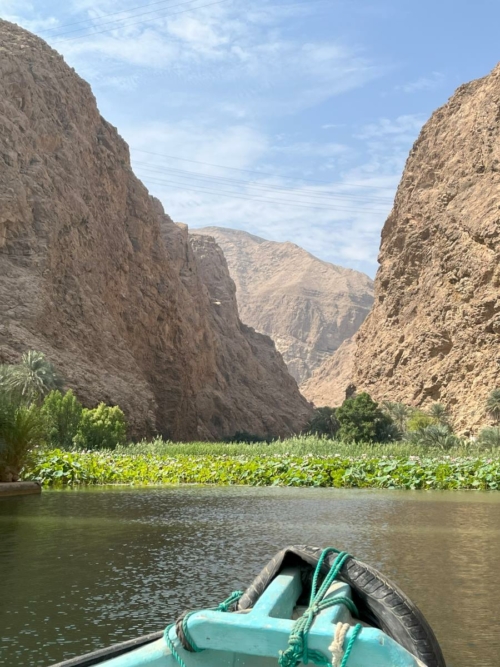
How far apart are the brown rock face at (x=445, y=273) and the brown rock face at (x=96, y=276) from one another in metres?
17.4

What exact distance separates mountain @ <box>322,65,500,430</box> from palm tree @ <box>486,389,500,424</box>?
2.80 metres

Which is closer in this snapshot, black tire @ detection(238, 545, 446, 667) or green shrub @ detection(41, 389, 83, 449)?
black tire @ detection(238, 545, 446, 667)

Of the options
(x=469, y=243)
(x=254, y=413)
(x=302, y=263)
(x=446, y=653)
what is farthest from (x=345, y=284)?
(x=446, y=653)

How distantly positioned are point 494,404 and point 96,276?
34.7 metres

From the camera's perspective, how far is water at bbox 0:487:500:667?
5.84m

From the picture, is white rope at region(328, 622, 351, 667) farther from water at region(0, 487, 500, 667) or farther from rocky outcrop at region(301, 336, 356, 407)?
rocky outcrop at region(301, 336, 356, 407)

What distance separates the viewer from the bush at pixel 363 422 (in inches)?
2208

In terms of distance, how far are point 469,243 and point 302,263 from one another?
5164 inches

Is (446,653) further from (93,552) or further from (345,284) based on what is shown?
(345,284)

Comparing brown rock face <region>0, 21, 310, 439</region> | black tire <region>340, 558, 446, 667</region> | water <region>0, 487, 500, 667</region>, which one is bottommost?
water <region>0, 487, 500, 667</region>

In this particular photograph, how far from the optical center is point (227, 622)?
2.64 metres

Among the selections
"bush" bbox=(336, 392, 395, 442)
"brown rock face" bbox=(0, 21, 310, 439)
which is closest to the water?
"bush" bbox=(336, 392, 395, 442)

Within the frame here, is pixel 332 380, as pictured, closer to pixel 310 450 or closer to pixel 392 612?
pixel 310 450

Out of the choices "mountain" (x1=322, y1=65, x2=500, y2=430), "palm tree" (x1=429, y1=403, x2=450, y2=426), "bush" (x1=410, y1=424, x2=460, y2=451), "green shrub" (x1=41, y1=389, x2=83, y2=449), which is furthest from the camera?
"mountain" (x1=322, y1=65, x2=500, y2=430)
